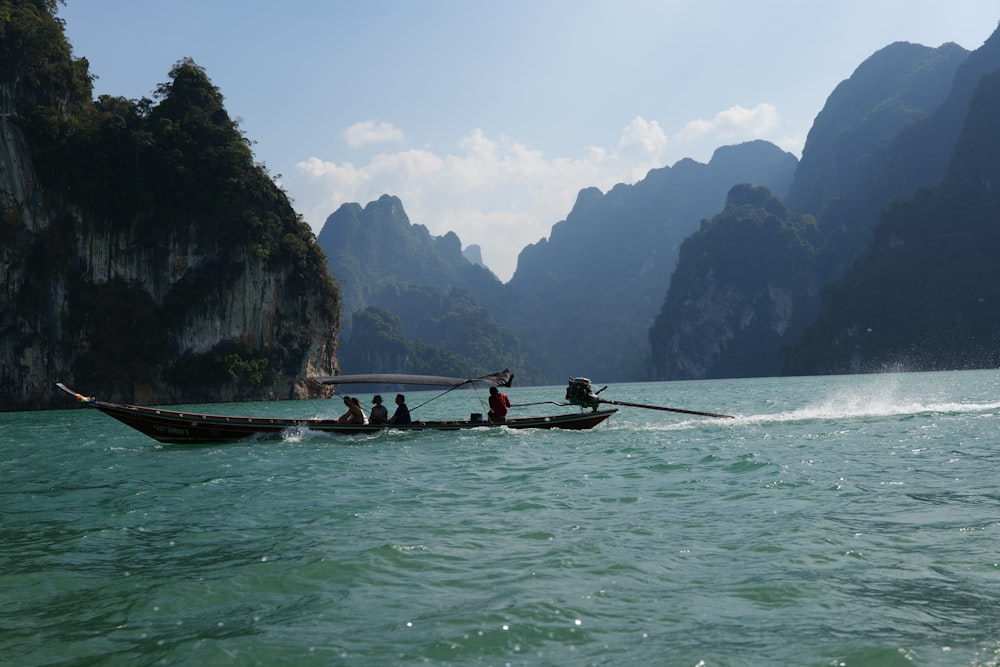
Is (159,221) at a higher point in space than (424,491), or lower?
higher

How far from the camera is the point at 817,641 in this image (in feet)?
16.7

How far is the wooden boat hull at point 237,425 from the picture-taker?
62.5ft

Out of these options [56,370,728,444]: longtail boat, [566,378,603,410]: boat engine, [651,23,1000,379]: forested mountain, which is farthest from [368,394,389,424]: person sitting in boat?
[651,23,1000,379]: forested mountain

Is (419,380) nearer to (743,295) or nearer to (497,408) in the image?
(497,408)

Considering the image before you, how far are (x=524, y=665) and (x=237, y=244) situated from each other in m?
62.2

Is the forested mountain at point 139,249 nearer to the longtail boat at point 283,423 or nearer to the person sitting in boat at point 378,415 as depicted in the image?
the longtail boat at point 283,423

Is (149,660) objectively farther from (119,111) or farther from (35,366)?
(119,111)

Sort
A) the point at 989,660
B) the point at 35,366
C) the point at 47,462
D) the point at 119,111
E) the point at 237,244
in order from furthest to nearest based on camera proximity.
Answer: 1. the point at 237,244
2. the point at 119,111
3. the point at 35,366
4. the point at 47,462
5. the point at 989,660

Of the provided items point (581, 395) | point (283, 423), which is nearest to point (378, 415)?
point (283, 423)

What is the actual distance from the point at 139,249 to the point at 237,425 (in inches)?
1744

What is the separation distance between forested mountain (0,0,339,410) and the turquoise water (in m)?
44.5

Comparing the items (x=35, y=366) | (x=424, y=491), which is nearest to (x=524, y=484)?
(x=424, y=491)

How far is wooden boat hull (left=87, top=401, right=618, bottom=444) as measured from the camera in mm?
19062

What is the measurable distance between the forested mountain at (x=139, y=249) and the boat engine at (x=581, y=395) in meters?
43.6
